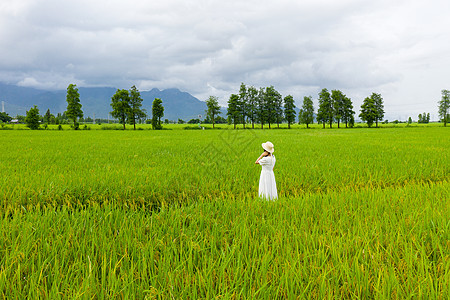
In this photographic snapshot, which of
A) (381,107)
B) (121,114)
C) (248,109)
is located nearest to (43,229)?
(121,114)

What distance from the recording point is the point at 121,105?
189 ft

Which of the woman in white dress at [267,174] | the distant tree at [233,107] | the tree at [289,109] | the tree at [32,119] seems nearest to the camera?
the woman in white dress at [267,174]

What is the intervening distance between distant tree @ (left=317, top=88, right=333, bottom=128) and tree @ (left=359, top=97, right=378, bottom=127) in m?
10.2

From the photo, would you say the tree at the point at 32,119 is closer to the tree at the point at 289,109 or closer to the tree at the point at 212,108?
the tree at the point at 212,108

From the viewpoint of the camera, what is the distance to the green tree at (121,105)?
5734 cm

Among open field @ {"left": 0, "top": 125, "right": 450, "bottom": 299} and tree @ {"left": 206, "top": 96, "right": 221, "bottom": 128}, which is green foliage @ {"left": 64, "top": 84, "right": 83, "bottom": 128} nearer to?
tree @ {"left": 206, "top": 96, "right": 221, "bottom": 128}

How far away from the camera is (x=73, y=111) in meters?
55.7

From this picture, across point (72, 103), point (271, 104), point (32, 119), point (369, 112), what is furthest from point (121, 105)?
point (369, 112)

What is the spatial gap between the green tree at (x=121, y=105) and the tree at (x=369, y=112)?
69.9 m

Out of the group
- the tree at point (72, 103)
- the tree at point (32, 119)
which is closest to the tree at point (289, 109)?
the tree at point (72, 103)

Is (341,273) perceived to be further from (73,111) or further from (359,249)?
(73,111)

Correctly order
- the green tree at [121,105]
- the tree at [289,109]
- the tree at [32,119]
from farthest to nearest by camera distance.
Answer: the tree at [289,109] → the green tree at [121,105] → the tree at [32,119]

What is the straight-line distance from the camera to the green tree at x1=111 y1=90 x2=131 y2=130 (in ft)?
188

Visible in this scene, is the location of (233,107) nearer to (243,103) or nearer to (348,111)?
(243,103)
